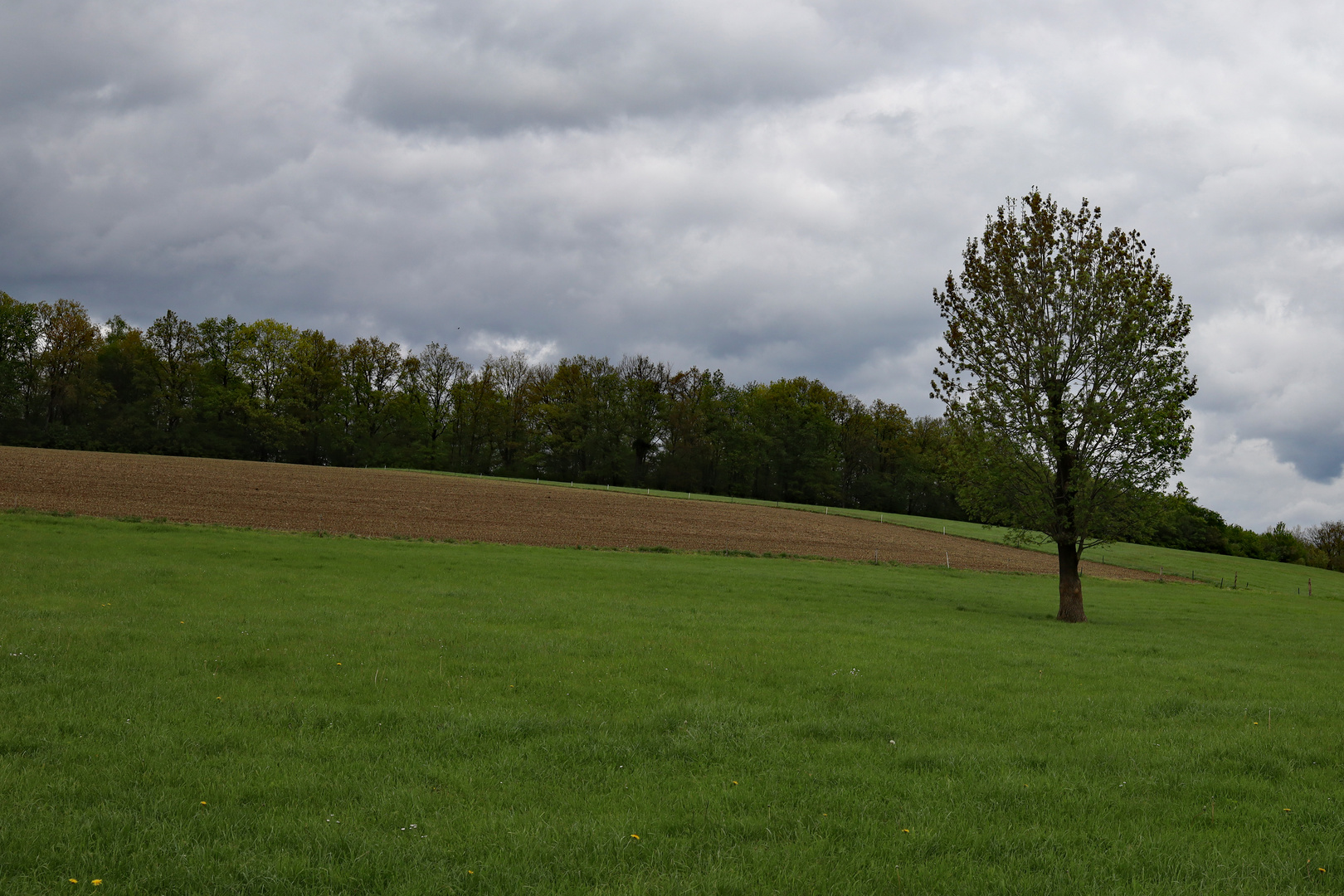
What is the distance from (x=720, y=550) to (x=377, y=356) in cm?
7358

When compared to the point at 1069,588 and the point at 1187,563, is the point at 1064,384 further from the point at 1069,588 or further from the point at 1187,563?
the point at 1187,563

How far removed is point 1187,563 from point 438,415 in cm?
8336

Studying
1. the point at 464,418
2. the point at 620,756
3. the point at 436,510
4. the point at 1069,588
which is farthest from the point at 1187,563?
the point at 464,418

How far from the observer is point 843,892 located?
559cm

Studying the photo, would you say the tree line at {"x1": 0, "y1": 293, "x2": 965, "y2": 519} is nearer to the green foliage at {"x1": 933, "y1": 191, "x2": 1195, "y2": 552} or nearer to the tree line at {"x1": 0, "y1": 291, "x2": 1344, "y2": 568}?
the tree line at {"x1": 0, "y1": 291, "x2": 1344, "y2": 568}

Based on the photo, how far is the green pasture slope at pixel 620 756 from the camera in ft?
19.1

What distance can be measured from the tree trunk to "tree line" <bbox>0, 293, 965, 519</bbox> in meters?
67.9

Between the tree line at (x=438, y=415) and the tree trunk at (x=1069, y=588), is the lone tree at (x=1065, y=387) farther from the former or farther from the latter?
the tree line at (x=438, y=415)

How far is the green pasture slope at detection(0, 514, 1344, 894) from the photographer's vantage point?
582 cm

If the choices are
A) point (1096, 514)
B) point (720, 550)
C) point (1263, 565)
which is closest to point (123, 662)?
point (1096, 514)

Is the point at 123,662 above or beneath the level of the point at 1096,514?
beneath

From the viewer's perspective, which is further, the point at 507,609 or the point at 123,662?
the point at 507,609

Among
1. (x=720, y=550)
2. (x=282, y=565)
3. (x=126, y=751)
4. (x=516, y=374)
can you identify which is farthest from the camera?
(x=516, y=374)

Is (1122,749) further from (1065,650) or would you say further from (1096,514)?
(1096,514)
